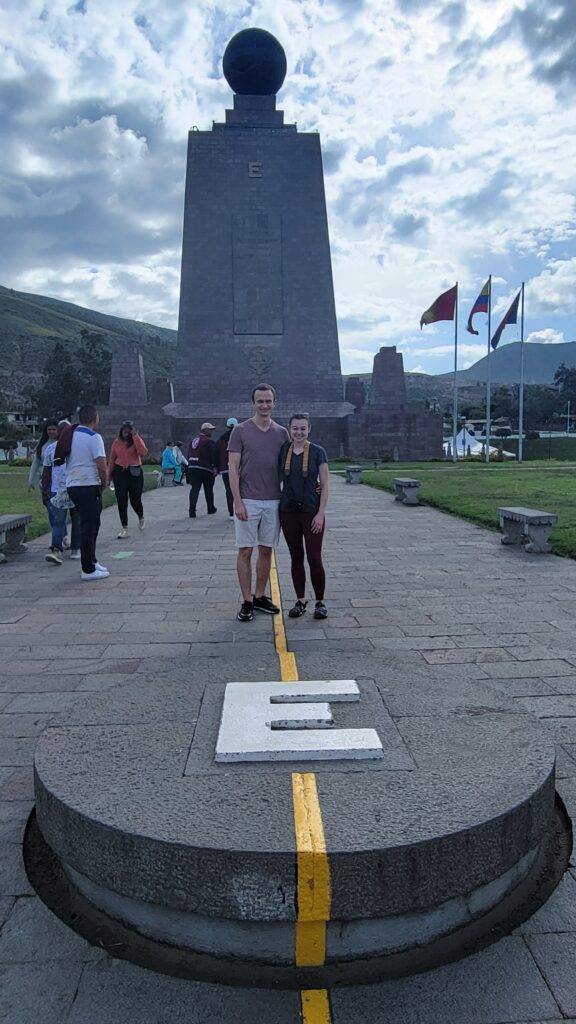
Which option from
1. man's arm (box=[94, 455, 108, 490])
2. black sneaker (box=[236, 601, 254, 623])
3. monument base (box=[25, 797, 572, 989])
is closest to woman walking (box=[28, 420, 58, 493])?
man's arm (box=[94, 455, 108, 490])

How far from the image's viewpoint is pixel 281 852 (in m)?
2.14

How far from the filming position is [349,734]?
2906 millimetres

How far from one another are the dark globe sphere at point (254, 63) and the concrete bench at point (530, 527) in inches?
1322

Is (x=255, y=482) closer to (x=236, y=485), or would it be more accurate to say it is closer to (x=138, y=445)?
(x=236, y=485)

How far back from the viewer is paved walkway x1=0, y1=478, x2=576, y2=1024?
80.4 inches

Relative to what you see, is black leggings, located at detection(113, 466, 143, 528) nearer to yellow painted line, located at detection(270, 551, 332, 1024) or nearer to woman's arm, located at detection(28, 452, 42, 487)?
woman's arm, located at detection(28, 452, 42, 487)

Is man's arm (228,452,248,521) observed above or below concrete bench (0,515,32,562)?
above

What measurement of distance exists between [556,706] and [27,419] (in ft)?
365

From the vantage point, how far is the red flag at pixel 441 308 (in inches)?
1315

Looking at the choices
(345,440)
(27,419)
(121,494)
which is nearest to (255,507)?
(121,494)

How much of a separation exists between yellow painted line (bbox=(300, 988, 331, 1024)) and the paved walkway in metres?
0.03

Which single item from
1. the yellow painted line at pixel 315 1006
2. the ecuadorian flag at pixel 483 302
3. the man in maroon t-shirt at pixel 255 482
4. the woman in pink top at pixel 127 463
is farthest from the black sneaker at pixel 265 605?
the ecuadorian flag at pixel 483 302

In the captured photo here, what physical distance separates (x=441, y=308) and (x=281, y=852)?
111ft

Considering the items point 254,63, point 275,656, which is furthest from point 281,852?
point 254,63
